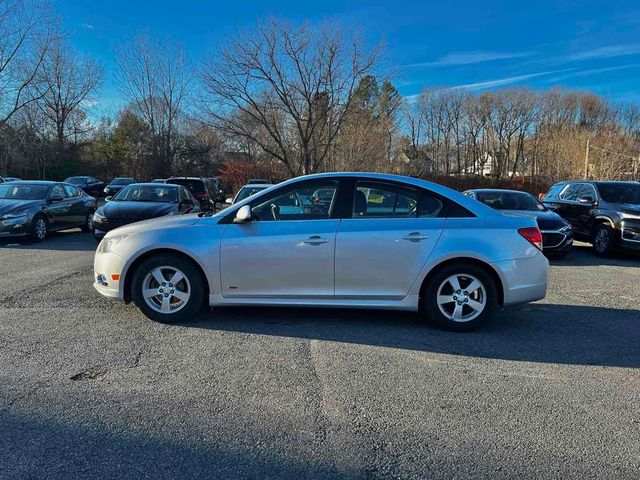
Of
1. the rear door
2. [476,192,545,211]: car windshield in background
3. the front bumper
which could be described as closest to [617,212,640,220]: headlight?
[476,192,545,211]: car windshield in background

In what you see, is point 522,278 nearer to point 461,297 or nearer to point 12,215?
point 461,297

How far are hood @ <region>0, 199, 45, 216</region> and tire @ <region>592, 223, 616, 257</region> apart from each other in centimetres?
1347

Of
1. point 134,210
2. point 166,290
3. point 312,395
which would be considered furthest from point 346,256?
point 134,210

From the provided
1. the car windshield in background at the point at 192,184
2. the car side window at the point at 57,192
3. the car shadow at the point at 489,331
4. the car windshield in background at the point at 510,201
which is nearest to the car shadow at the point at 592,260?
the car windshield in background at the point at 510,201

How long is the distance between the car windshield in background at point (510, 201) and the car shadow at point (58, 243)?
9362mm

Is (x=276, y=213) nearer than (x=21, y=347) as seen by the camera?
No

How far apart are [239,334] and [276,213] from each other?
4.41 feet

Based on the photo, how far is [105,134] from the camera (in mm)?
46000

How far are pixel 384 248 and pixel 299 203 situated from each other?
1.05 m

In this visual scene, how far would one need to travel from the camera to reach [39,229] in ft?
37.0

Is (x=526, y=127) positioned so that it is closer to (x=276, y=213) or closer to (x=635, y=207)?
(x=635, y=207)

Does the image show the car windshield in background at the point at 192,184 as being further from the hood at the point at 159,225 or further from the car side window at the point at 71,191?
the hood at the point at 159,225

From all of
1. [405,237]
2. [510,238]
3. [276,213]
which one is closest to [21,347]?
[276,213]

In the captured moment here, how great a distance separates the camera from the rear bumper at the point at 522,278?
4.87 metres
